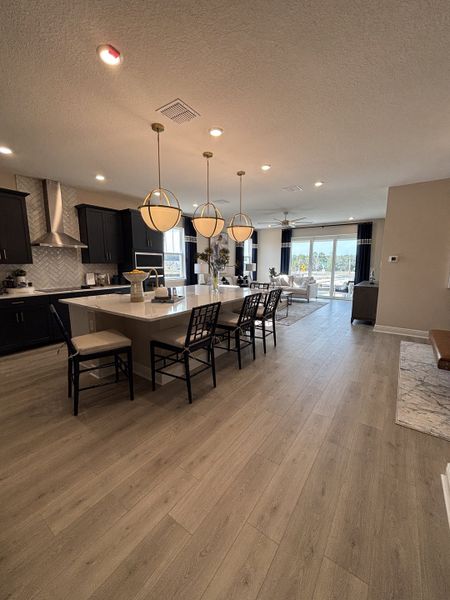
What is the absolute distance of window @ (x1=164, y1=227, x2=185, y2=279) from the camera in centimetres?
721

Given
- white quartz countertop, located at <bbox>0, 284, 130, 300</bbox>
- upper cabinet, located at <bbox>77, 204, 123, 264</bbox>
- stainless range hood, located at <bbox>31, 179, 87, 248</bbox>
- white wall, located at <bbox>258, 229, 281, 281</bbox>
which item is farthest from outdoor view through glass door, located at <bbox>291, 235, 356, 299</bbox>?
stainless range hood, located at <bbox>31, 179, 87, 248</bbox>

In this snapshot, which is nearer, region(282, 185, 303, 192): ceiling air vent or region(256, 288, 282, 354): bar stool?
region(256, 288, 282, 354): bar stool

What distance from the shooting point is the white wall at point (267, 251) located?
10477mm

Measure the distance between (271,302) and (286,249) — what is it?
674 cm

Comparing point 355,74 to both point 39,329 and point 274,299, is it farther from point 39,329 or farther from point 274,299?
point 39,329

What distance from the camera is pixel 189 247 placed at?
755 centimetres

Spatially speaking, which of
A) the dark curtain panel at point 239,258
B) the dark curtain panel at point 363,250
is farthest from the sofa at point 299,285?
the dark curtain panel at point 239,258

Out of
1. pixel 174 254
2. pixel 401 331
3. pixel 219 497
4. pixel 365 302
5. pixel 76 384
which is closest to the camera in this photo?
pixel 219 497

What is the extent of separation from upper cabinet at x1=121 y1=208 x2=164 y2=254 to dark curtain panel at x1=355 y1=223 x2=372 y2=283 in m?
7.04

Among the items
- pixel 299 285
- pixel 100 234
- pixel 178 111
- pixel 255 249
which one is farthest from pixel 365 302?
pixel 255 249

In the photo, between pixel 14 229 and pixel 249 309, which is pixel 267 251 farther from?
pixel 14 229

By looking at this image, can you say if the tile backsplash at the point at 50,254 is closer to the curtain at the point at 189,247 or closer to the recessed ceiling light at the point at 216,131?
the curtain at the point at 189,247

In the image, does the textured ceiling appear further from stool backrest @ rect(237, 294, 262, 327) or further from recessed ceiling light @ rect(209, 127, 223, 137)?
stool backrest @ rect(237, 294, 262, 327)

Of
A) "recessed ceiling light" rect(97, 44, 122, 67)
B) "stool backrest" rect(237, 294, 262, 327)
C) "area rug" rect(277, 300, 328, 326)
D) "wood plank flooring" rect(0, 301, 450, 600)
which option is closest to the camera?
"wood plank flooring" rect(0, 301, 450, 600)
